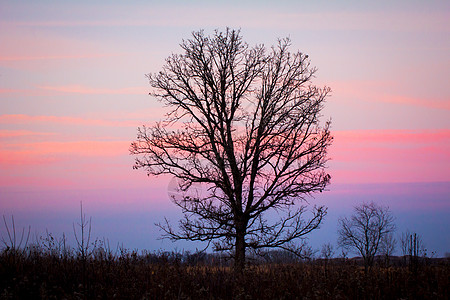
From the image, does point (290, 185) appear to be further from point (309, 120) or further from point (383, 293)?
point (383, 293)

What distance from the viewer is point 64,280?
30.3 ft

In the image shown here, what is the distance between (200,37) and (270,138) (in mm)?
6070

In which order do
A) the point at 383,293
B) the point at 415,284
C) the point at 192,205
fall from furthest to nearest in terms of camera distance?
the point at 192,205
the point at 415,284
the point at 383,293

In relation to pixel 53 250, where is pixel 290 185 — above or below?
above

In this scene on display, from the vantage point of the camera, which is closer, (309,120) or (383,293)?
(383,293)

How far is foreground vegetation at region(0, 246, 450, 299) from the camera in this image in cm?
835

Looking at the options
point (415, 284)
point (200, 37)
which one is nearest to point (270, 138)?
point (200, 37)

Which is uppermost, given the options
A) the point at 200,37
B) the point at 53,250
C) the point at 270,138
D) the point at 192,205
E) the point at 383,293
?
the point at 200,37

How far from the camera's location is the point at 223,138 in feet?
64.4

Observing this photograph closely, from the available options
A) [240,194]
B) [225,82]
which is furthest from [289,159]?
[225,82]

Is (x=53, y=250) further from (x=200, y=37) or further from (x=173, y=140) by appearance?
(x=200, y=37)

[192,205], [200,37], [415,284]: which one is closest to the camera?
[415,284]

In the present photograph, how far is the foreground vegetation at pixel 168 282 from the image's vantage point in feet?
27.4

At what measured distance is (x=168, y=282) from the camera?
9.75 metres
